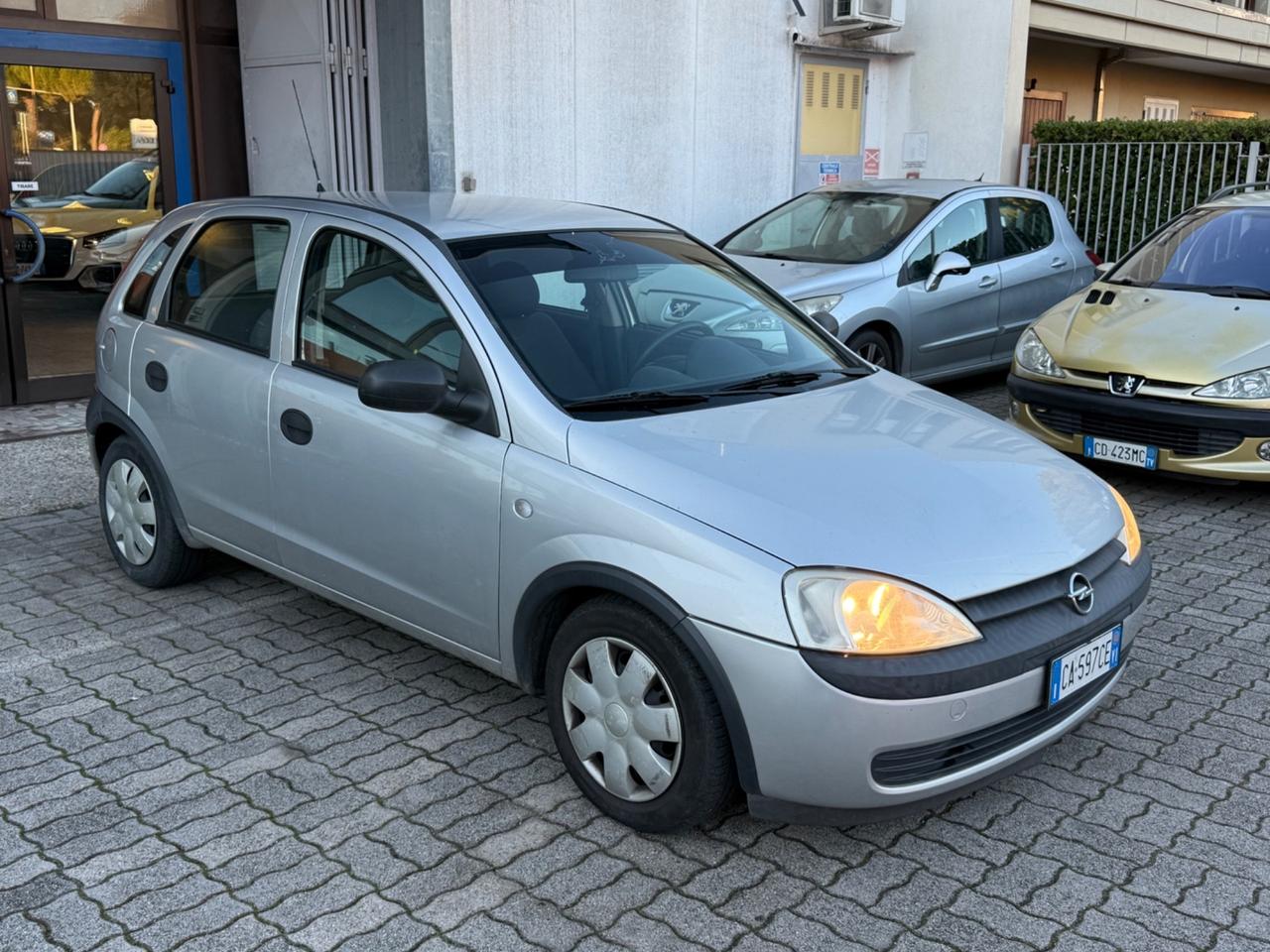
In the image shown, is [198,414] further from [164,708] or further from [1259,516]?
[1259,516]

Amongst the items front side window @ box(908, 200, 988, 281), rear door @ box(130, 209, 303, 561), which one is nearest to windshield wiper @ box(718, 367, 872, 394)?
Answer: rear door @ box(130, 209, 303, 561)

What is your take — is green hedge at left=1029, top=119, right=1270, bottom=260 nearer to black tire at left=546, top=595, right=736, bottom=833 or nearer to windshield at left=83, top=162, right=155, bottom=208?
windshield at left=83, top=162, right=155, bottom=208

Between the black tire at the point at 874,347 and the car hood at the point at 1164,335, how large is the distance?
4.03ft

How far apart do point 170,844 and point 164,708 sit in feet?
3.03

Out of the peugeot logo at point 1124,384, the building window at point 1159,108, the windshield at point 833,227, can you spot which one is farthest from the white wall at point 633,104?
the building window at point 1159,108

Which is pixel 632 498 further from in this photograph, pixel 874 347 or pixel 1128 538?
pixel 874 347

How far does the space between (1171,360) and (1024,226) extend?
3449 mm

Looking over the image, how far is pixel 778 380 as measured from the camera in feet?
13.6

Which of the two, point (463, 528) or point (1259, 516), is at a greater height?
point (463, 528)

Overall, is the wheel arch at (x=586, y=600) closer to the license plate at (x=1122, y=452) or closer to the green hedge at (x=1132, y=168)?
the license plate at (x=1122, y=452)

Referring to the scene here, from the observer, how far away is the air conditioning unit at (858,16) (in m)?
12.1

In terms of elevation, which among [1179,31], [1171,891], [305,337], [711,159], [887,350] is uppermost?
[1179,31]

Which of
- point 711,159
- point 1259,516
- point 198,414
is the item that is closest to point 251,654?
point 198,414

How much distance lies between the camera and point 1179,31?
1689 centimetres
